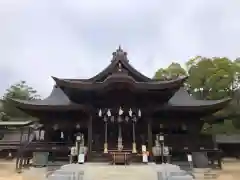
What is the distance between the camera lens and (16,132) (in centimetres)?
3391

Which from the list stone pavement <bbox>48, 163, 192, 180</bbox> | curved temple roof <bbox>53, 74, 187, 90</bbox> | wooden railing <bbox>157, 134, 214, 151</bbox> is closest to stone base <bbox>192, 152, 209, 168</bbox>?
wooden railing <bbox>157, 134, 214, 151</bbox>

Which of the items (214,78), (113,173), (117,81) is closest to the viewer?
(113,173)

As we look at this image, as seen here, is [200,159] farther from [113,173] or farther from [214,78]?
[214,78]

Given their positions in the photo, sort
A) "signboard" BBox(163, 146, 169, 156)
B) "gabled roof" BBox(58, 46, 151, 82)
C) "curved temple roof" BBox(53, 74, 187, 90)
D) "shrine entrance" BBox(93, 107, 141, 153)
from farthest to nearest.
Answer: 1. "gabled roof" BBox(58, 46, 151, 82)
2. "shrine entrance" BBox(93, 107, 141, 153)
3. "signboard" BBox(163, 146, 169, 156)
4. "curved temple roof" BBox(53, 74, 187, 90)

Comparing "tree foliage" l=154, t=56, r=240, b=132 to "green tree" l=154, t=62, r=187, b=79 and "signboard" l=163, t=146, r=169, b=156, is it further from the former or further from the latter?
"signboard" l=163, t=146, r=169, b=156

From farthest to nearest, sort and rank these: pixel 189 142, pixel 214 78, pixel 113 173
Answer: pixel 214 78
pixel 189 142
pixel 113 173

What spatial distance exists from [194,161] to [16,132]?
2491 cm

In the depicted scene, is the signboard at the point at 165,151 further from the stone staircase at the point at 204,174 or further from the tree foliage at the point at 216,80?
the tree foliage at the point at 216,80

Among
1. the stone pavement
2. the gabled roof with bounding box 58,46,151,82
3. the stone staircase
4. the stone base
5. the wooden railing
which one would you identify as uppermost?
Answer: the gabled roof with bounding box 58,46,151,82

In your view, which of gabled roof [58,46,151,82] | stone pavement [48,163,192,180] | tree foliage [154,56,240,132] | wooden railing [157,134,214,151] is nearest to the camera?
stone pavement [48,163,192,180]

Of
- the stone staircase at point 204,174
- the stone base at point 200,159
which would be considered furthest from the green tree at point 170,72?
the stone staircase at point 204,174

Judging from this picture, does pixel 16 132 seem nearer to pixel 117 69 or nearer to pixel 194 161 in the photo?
pixel 117 69

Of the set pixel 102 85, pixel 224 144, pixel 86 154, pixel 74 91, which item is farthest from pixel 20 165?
pixel 224 144

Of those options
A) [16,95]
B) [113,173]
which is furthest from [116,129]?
[16,95]
